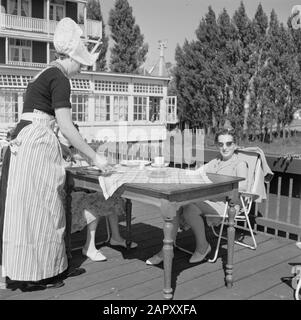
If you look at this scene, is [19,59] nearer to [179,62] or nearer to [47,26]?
[47,26]

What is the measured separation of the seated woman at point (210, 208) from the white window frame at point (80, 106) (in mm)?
19211

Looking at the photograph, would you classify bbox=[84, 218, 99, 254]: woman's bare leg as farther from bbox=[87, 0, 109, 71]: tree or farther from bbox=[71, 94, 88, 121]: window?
bbox=[87, 0, 109, 71]: tree

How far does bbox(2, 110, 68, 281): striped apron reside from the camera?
283 cm

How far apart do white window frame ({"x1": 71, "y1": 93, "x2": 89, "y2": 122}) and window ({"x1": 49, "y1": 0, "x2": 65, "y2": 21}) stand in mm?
6654

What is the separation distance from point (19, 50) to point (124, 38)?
29.7 ft

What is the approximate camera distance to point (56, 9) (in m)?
26.8

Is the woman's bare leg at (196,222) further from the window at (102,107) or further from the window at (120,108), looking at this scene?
the window at (120,108)

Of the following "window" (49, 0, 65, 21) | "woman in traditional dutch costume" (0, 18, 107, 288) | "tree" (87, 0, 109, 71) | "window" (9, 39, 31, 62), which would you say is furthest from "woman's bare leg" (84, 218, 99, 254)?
"tree" (87, 0, 109, 71)

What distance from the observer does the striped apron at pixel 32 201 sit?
2.83 m

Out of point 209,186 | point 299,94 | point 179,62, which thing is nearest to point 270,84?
point 299,94

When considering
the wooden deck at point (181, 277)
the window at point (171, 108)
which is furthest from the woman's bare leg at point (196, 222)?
the window at point (171, 108)

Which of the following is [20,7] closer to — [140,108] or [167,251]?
[140,108]
